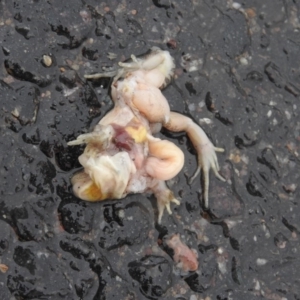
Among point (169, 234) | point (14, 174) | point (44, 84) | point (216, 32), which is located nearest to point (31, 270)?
point (14, 174)

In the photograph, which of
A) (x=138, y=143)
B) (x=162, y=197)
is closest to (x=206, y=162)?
(x=162, y=197)

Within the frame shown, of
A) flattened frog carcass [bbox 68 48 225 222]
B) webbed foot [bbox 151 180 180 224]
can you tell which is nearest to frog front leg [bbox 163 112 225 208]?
flattened frog carcass [bbox 68 48 225 222]

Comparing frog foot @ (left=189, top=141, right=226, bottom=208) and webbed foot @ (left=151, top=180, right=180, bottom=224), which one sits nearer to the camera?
webbed foot @ (left=151, top=180, right=180, bottom=224)

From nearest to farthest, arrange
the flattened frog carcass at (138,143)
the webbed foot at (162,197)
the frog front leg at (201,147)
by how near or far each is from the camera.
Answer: the flattened frog carcass at (138,143) → the webbed foot at (162,197) → the frog front leg at (201,147)

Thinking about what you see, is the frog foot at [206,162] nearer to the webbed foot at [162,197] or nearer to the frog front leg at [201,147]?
the frog front leg at [201,147]

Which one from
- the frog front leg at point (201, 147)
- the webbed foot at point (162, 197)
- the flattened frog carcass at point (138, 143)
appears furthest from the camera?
the frog front leg at point (201, 147)

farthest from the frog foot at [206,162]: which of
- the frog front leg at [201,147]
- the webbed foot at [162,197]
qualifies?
the webbed foot at [162,197]

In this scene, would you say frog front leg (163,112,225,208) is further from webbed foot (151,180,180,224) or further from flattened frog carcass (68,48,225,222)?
webbed foot (151,180,180,224)

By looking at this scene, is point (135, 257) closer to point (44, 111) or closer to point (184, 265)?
point (184, 265)

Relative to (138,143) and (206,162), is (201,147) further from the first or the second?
(138,143)
